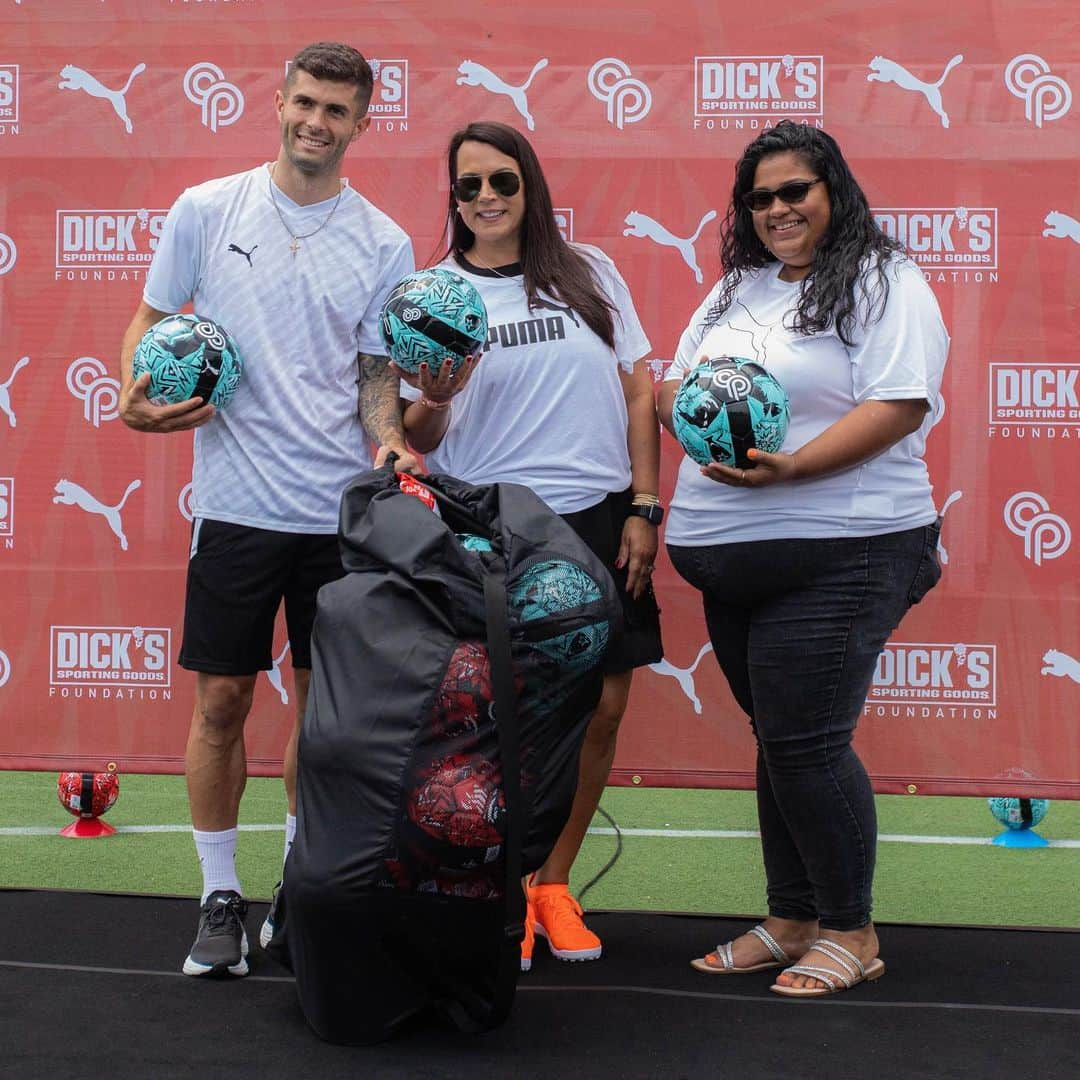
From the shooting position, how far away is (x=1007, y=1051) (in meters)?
2.53

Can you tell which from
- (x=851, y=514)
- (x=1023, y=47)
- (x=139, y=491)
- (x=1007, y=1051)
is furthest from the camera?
(x=139, y=491)

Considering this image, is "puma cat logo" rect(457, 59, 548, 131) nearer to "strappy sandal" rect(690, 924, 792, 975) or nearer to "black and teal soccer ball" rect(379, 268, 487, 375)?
"black and teal soccer ball" rect(379, 268, 487, 375)

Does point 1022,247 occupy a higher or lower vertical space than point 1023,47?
lower

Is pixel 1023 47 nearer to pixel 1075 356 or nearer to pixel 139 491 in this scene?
pixel 1075 356

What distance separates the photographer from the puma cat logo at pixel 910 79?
351cm

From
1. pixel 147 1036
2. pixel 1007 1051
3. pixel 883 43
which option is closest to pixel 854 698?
pixel 1007 1051

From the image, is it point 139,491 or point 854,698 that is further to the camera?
point 139,491

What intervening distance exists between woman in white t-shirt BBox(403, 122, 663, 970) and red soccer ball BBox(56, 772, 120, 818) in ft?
6.20

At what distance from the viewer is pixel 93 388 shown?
3.76 metres

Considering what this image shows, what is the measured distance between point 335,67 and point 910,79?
153 cm

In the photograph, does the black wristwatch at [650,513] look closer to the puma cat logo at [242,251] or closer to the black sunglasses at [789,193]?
the black sunglasses at [789,193]

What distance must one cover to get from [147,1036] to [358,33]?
8.45 ft

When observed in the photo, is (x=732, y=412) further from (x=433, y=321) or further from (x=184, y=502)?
(x=184, y=502)

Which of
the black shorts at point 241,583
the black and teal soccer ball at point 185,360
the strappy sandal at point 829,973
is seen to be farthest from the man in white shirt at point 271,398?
the strappy sandal at point 829,973
